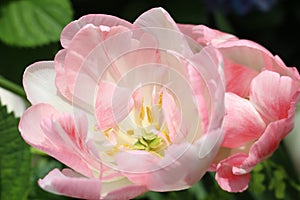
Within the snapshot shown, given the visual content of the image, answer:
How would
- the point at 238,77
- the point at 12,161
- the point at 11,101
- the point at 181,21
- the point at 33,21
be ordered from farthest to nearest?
the point at 181,21, the point at 33,21, the point at 11,101, the point at 12,161, the point at 238,77

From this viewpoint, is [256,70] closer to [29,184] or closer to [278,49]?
[29,184]

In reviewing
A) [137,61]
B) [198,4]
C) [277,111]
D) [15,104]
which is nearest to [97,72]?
[137,61]

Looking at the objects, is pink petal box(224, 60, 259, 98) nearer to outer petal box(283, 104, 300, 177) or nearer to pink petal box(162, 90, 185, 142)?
pink petal box(162, 90, 185, 142)

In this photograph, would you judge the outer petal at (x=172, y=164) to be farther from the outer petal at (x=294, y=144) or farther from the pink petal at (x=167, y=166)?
the outer petal at (x=294, y=144)

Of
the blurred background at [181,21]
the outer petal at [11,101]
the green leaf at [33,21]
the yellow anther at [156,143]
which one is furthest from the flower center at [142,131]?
the green leaf at [33,21]

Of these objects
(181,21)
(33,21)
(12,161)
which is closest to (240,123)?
(12,161)

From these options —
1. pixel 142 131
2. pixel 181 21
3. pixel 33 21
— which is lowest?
pixel 181 21

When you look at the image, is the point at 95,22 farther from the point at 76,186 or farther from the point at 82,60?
the point at 76,186
